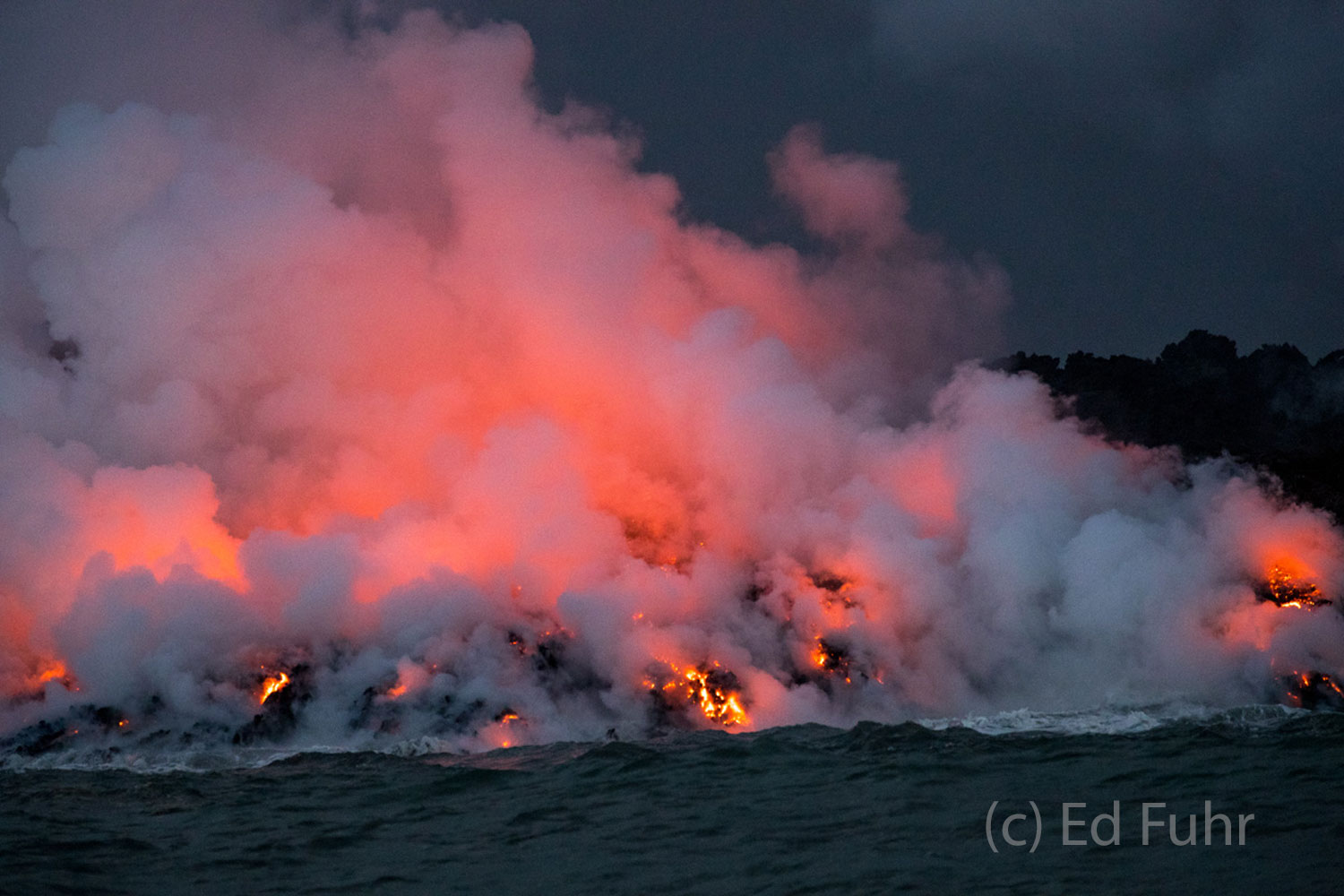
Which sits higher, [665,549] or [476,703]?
[665,549]

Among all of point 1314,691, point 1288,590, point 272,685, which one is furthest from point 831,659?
point 272,685

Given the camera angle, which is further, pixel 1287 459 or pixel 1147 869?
pixel 1287 459

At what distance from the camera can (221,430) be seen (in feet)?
103

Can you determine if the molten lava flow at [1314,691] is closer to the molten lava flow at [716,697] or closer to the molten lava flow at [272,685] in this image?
the molten lava flow at [716,697]

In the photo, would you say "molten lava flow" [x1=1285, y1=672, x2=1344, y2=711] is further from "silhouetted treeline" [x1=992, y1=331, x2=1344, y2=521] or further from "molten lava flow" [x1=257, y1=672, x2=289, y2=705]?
"molten lava flow" [x1=257, y1=672, x2=289, y2=705]

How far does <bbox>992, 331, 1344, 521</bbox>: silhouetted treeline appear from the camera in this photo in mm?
31850

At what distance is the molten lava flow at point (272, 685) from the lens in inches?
861

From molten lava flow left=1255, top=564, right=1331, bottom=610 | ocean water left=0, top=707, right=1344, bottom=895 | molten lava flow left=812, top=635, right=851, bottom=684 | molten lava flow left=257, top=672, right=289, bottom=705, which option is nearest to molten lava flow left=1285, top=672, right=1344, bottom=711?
ocean water left=0, top=707, right=1344, bottom=895

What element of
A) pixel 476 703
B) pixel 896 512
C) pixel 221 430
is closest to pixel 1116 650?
pixel 896 512

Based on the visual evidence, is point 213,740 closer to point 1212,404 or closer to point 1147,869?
point 1147,869

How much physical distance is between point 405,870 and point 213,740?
9643 millimetres

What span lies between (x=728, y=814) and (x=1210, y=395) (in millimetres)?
25656

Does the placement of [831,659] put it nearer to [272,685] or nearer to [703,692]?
[703,692]

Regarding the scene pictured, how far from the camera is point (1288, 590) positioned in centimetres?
2277
